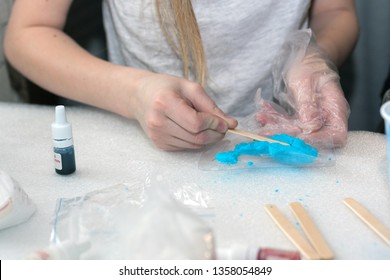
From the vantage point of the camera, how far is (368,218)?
67cm

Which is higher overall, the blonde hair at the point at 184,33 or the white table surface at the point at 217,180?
the blonde hair at the point at 184,33

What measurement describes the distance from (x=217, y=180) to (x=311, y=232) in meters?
0.18

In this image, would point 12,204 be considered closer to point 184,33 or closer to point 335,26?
point 184,33

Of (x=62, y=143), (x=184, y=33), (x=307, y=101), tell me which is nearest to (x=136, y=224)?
(x=62, y=143)

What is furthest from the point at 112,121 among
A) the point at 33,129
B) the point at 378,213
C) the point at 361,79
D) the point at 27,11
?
the point at 361,79

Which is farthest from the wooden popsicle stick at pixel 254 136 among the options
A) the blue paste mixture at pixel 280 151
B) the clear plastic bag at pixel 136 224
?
the clear plastic bag at pixel 136 224

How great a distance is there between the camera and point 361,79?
58.9 inches

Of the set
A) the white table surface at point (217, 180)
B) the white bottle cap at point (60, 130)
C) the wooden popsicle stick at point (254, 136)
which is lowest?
the white table surface at point (217, 180)

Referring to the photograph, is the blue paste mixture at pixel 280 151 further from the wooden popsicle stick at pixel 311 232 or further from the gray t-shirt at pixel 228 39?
the gray t-shirt at pixel 228 39

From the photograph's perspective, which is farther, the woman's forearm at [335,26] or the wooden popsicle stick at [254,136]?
the woman's forearm at [335,26]

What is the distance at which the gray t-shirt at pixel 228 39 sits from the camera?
3.59ft

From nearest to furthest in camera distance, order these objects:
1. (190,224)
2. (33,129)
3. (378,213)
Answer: (190,224) → (378,213) → (33,129)

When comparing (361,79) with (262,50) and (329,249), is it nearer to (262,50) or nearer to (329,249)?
(262,50)

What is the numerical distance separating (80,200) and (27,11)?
0.48 meters
